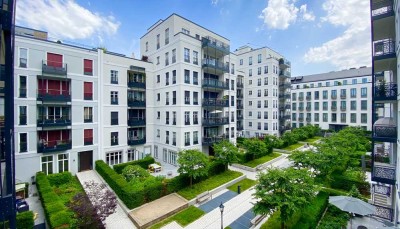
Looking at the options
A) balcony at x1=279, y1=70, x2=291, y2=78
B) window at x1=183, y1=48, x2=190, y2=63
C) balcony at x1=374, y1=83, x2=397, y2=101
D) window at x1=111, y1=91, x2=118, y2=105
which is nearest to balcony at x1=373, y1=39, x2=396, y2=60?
balcony at x1=374, y1=83, x2=397, y2=101

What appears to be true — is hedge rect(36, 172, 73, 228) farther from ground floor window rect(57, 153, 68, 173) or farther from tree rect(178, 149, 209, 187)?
tree rect(178, 149, 209, 187)

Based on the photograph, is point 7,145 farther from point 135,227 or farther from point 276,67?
point 276,67

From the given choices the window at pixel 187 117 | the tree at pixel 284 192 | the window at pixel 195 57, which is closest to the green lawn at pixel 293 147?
the window at pixel 187 117

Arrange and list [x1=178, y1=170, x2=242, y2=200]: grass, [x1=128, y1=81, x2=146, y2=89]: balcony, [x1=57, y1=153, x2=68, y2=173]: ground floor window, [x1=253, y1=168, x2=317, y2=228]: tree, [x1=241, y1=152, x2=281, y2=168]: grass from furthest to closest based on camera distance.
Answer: [x1=128, y1=81, x2=146, y2=89]: balcony
[x1=241, y1=152, x2=281, y2=168]: grass
[x1=57, y1=153, x2=68, y2=173]: ground floor window
[x1=178, y1=170, x2=242, y2=200]: grass
[x1=253, y1=168, x2=317, y2=228]: tree

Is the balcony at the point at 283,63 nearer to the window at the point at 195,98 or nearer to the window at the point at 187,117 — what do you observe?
the window at the point at 195,98

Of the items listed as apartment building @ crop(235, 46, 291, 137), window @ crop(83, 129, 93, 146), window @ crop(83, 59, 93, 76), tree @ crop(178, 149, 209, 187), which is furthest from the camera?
apartment building @ crop(235, 46, 291, 137)

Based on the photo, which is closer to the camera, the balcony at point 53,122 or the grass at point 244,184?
the grass at point 244,184

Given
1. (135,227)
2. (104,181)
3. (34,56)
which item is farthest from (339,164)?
(34,56)
